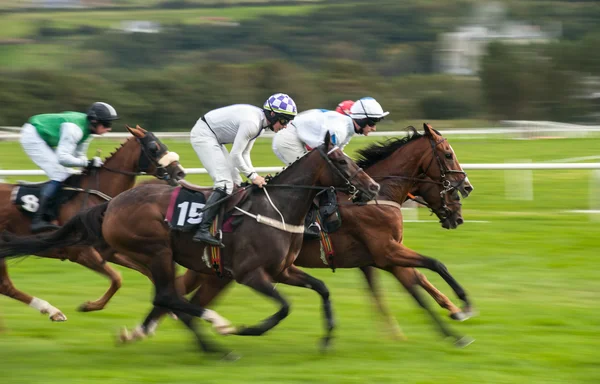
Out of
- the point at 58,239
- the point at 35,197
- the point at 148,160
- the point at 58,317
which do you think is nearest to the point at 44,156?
the point at 35,197

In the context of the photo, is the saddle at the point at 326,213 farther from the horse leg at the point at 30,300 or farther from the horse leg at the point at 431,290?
the horse leg at the point at 30,300

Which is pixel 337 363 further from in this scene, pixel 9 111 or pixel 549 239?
pixel 9 111

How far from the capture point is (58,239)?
5934 millimetres

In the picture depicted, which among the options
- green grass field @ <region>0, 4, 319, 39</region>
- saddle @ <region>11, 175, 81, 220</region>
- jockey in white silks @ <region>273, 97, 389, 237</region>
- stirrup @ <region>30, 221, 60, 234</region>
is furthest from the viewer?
green grass field @ <region>0, 4, 319, 39</region>

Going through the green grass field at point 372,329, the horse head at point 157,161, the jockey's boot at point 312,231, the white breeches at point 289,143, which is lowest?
the green grass field at point 372,329

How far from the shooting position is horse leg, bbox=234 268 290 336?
5.26 meters

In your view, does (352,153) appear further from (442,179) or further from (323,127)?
(323,127)

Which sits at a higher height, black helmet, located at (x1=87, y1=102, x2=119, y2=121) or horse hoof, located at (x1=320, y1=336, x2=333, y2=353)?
black helmet, located at (x1=87, y1=102, x2=119, y2=121)

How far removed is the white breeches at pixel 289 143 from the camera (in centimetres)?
641

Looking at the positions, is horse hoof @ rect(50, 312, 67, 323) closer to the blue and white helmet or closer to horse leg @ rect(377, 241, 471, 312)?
the blue and white helmet

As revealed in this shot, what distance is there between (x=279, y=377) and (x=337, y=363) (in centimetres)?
47

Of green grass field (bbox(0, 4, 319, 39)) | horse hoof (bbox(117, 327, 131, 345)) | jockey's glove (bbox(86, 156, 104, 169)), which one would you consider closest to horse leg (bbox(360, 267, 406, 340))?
horse hoof (bbox(117, 327, 131, 345))

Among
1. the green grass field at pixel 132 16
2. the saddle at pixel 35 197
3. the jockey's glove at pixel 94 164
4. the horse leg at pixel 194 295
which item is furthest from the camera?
the green grass field at pixel 132 16

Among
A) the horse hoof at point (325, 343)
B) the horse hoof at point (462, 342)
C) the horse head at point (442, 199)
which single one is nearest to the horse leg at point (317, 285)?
the horse hoof at point (325, 343)
